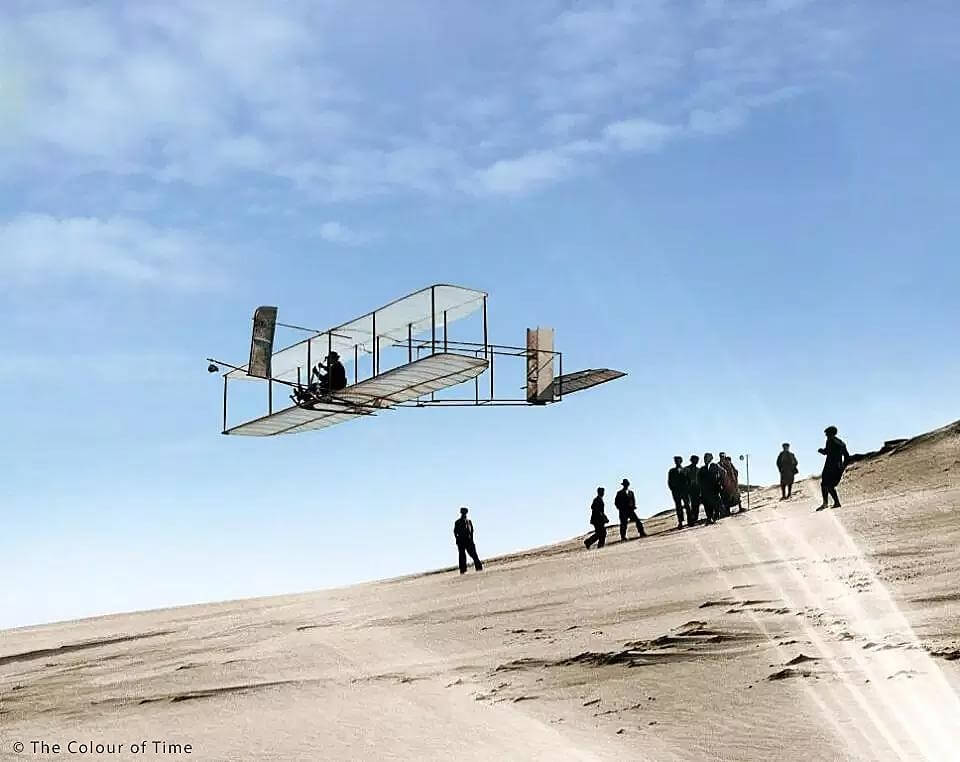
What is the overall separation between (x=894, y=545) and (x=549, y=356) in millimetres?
11882

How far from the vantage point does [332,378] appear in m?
26.0

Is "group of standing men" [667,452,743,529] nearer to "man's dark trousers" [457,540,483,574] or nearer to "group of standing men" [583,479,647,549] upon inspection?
"group of standing men" [583,479,647,549]

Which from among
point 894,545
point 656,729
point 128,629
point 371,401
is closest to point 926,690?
point 656,729

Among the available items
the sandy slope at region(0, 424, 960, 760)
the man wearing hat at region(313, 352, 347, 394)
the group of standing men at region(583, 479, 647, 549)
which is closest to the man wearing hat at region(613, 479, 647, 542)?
the group of standing men at region(583, 479, 647, 549)

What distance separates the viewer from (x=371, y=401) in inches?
1046

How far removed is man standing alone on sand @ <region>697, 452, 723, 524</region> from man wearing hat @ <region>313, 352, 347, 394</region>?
8.75 meters

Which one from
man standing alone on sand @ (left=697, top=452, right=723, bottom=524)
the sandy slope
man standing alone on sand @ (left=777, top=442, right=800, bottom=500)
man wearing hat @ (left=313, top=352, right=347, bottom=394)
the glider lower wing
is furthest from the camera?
man standing alone on sand @ (left=777, top=442, right=800, bottom=500)

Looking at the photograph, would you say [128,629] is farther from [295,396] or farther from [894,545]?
[894,545]

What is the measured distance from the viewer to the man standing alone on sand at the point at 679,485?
2798 centimetres

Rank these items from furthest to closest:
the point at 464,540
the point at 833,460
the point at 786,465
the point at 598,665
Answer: the point at 786,465
the point at 464,540
the point at 833,460
the point at 598,665

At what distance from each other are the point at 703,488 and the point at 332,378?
9.07 m

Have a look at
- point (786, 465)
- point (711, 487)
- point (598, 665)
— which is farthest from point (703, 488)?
point (598, 665)

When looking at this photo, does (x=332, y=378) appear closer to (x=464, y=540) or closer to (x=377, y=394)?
(x=377, y=394)

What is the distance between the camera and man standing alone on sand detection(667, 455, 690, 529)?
27984 millimetres
